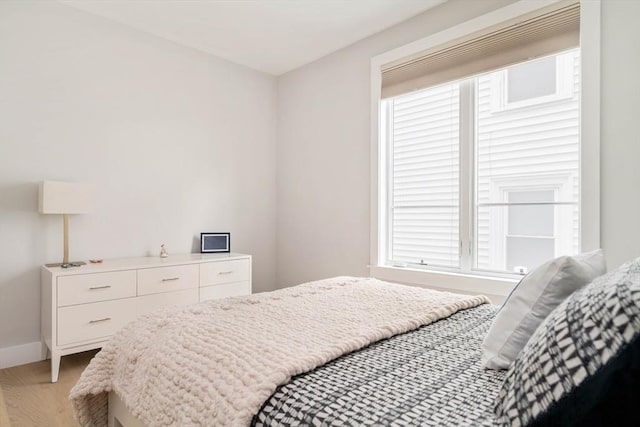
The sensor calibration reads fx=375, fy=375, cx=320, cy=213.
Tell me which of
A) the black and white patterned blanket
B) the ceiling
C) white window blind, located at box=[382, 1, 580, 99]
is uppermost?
the ceiling

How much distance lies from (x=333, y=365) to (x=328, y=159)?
9.06ft

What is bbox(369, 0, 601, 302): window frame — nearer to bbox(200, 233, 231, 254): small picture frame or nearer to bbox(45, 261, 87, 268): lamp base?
bbox(200, 233, 231, 254): small picture frame

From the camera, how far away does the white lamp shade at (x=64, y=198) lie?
8.26 ft

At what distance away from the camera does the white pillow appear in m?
0.99

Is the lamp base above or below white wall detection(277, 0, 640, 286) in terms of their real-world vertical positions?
below

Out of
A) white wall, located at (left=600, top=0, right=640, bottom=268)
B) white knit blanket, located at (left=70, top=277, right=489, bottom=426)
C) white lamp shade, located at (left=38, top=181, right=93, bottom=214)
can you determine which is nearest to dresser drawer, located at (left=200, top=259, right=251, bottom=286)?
white lamp shade, located at (left=38, top=181, right=93, bottom=214)

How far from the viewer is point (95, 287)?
2.54 metres

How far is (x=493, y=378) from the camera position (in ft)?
3.26

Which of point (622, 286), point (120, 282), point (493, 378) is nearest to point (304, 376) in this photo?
point (493, 378)

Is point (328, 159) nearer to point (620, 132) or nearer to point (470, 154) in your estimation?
point (470, 154)

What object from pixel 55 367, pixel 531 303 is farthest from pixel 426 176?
pixel 55 367

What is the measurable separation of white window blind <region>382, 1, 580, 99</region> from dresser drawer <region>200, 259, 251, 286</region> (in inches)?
76.7

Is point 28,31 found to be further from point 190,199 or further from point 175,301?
point 175,301

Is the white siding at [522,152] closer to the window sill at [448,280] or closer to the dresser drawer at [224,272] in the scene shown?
the window sill at [448,280]
